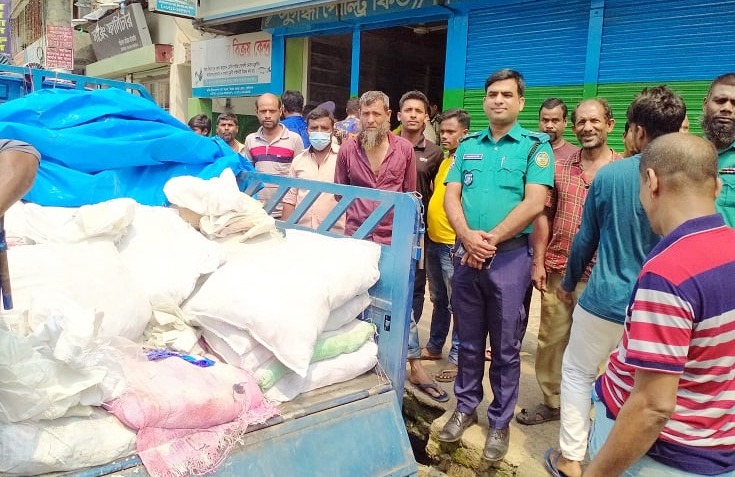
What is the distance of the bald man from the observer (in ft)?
13.7

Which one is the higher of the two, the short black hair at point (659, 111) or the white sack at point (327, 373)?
the short black hair at point (659, 111)

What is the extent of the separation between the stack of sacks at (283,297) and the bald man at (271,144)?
1.97 meters

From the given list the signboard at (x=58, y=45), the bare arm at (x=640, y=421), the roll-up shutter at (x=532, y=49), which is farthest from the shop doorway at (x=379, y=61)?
the bare arm at (x=640, y=421)

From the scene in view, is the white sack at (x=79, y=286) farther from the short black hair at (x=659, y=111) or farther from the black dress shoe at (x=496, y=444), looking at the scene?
the short black hair at (x=659, y=111)

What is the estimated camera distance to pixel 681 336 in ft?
3.98

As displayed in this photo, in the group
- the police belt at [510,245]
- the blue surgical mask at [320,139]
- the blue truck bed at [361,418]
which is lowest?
the blue truck bed at [361,418]

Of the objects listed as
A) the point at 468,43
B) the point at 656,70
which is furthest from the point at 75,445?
the point at 468,43

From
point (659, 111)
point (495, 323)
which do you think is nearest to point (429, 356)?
point (495, 323)

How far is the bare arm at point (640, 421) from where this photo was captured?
123 centimetres

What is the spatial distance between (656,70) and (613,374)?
4376 mm

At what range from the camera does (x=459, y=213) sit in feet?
8.55

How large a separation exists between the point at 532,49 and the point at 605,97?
96 cm

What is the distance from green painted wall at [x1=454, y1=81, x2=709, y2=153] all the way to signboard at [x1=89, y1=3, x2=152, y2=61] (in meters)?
8.34

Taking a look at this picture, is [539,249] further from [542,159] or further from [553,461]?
[553,461]
